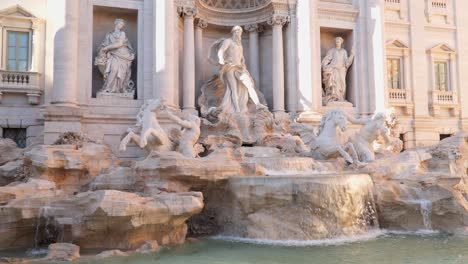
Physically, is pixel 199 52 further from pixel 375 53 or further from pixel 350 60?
pixel 375 53

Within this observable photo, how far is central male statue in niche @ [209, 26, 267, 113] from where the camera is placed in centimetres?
1376

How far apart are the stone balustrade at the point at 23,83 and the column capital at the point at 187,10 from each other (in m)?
4.99

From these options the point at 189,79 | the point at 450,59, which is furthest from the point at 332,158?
the point at 450,59

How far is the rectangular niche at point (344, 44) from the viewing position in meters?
16.5

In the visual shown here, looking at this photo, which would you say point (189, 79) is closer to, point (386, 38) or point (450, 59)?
point (386, 38)

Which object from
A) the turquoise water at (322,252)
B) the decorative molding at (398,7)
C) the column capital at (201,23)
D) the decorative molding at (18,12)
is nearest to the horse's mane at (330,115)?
the turquoise water at (322,252)

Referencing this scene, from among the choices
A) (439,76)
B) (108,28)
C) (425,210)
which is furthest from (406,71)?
(108,28)

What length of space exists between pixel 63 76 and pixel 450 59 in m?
16.0

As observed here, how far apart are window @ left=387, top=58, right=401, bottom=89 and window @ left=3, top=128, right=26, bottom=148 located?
553 inches

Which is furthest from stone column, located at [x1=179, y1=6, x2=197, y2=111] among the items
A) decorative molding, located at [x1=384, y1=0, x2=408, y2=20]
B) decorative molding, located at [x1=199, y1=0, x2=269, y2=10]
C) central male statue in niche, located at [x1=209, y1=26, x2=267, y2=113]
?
decorative molding, located at [x1=384, y1=0, x2=408, y2=20]

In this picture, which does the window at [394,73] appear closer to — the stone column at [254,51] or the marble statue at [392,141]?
the marble statue at [392,141]

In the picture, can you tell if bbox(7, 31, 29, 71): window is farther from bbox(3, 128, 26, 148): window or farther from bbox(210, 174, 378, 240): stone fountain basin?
bbox(210, 174, 378, 240): stone fountain basin

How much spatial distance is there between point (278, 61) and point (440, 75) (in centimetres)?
818

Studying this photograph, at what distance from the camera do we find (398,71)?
17.8m
